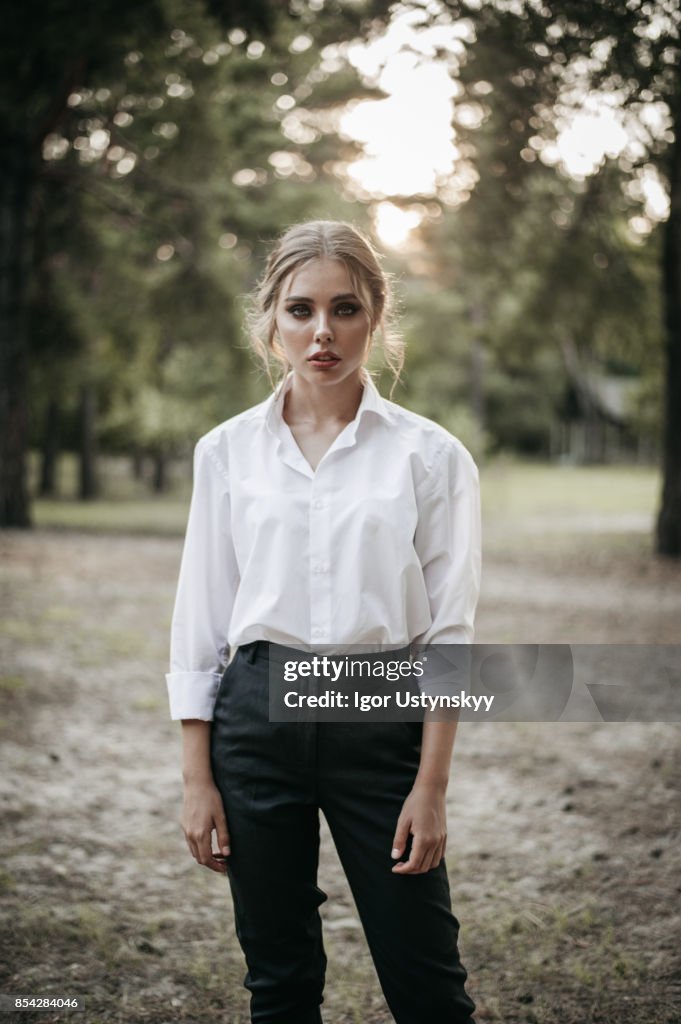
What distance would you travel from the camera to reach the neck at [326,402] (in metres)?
2.23

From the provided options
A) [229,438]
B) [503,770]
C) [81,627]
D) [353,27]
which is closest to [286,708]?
[229,438]

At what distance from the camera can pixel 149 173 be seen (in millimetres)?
16656

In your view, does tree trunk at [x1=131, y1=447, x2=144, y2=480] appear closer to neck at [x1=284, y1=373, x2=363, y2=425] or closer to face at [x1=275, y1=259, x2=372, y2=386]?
neck at [x1=284, y1=373, x2=363, y2=425]

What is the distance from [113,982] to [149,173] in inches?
610

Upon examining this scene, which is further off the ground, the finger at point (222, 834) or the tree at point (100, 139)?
the tree at point (100, 139)

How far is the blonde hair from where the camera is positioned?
84.0 inches

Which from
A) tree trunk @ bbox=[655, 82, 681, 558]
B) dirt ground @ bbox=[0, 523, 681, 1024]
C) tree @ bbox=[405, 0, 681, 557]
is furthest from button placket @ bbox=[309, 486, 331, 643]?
tree trunk @ bbox=[655, 82, 681, 558]

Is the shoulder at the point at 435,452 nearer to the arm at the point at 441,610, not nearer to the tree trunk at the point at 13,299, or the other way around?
the arm at the point at 441,610

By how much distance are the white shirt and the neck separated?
0.12 ft

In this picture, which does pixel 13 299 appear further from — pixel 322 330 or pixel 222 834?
pixel 222 834

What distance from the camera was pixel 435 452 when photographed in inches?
82.8

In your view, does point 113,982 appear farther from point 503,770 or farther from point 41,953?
point 503,770

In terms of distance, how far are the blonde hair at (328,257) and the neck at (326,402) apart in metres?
0.13

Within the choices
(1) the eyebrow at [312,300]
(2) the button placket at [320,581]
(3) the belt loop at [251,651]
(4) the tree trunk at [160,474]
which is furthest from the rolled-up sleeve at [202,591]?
(4) the tree trunk at [160,474]
